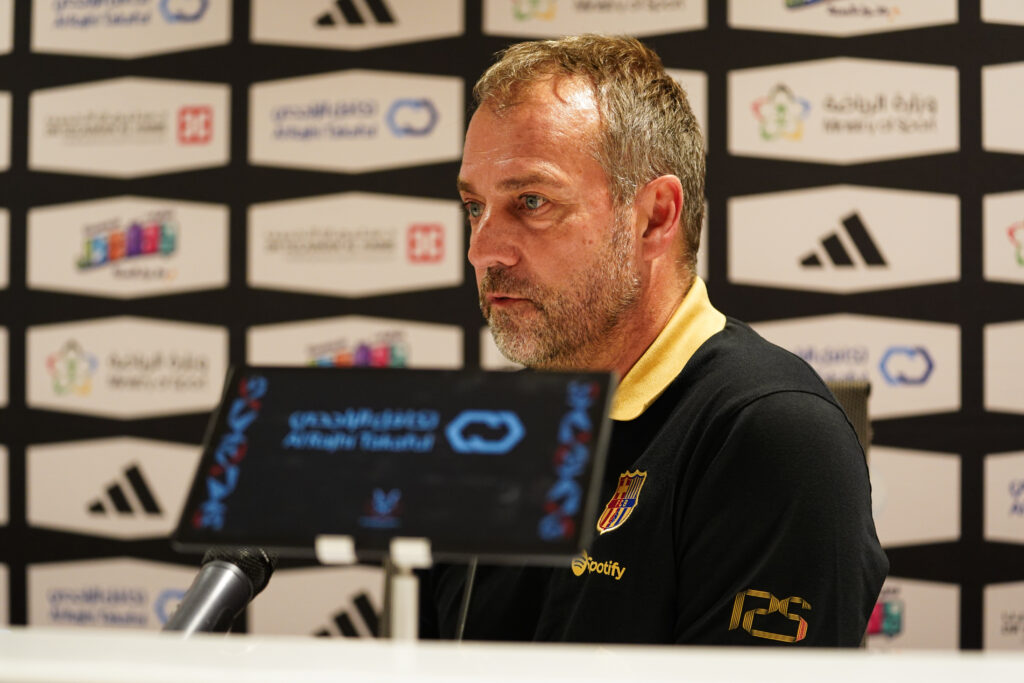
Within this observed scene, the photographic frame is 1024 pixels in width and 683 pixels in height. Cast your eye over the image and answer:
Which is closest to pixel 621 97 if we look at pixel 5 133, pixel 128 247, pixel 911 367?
pixel 911 367

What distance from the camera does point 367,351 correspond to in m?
2.96

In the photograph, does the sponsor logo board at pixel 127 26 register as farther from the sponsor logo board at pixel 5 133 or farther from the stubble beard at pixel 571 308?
the stubble beard at pixel 571 308

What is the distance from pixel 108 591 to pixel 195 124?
1370mm

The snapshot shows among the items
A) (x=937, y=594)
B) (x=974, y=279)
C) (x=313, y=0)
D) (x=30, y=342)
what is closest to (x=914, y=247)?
(x=974, y=279)

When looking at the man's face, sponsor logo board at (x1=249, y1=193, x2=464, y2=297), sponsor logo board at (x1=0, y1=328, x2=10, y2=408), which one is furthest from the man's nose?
sponsor logo board at (x1=0, y1=328, x2=10, y2=408)

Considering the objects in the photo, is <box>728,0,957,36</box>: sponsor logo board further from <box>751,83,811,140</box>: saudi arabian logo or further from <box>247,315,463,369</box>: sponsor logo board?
<box>247,315,463,369</box>: sponsor logo board

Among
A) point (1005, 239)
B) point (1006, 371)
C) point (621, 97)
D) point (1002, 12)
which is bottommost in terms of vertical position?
point (1006, 371)

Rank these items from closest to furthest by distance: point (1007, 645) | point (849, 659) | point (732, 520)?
1. point (849, 659)
2. point (732, 520)
3. point (1007, 645)

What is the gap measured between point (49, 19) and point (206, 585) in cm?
306

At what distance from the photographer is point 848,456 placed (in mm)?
935

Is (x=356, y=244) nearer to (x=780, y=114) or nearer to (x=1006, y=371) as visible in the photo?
(x=780, y=114)

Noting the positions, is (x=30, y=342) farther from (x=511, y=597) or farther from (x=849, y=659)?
(x=849, y=659)

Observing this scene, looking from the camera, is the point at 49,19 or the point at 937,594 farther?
the point at 49,19

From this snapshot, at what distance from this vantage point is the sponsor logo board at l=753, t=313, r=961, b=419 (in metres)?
2.77
